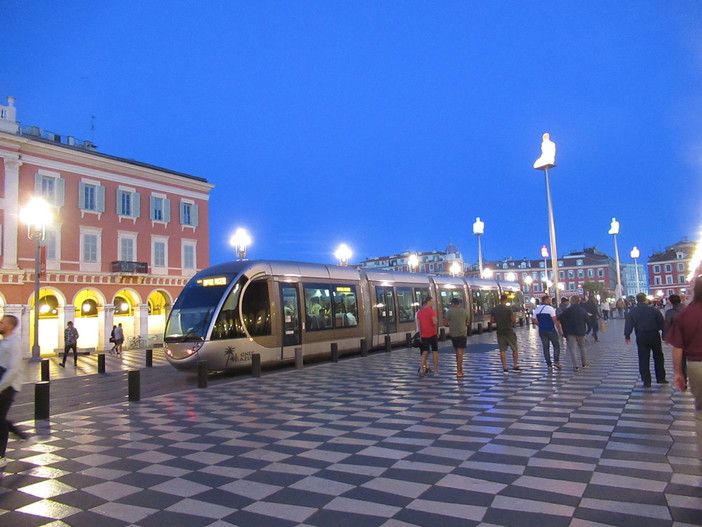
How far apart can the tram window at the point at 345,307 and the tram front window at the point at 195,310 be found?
4.73 m

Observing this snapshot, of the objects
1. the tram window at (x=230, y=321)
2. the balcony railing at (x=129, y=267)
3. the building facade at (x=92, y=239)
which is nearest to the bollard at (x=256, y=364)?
the tram window at (x=230, y=321)

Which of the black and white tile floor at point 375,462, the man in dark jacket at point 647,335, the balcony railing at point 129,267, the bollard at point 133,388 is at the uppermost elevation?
the balcony railing at point 129,267

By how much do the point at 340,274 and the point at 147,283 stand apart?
63.4ft

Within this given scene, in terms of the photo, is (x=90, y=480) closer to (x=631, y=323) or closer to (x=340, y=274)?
(x=631, y=323)

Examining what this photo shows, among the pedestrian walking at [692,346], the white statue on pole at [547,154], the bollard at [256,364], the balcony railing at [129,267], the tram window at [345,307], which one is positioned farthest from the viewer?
the balcony railing at [129,267]

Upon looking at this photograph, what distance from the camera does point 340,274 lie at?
18656 millimetres

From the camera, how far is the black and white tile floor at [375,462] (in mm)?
4016

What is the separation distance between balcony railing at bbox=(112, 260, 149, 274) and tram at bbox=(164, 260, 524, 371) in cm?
1793

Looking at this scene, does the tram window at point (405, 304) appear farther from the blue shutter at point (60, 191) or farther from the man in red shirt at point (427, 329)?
the blue shutter at point (60, 191)

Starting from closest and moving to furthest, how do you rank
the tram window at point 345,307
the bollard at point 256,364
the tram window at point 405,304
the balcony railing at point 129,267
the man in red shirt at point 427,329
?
the man in red shirt at point 427,329
the bollard at point 256,364
the tram window at point 345,307
the tram window at point 405,304
the balcony railing at point 129,267

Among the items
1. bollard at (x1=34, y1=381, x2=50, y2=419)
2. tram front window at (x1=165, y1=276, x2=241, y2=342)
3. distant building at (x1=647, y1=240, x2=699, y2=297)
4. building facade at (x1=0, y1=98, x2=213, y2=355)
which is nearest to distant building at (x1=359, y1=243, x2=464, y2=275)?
distant building at (x1=647, y1=240, x2=699, y2=297)

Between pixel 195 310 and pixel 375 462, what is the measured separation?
32.0 feet

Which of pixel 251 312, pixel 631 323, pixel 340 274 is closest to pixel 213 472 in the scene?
pixel 631 323

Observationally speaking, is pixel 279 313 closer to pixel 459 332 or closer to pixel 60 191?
pixel 459 332
